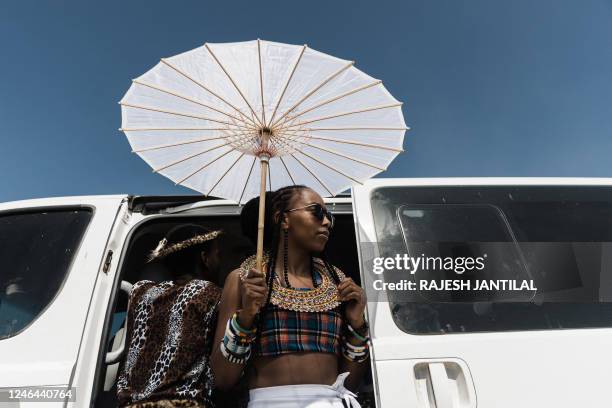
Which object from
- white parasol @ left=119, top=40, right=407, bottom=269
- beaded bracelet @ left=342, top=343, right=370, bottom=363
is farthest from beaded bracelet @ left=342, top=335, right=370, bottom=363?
white parasol @ left=119, top=40, right=407, bottom=269

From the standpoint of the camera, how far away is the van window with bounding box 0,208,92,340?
200 cm

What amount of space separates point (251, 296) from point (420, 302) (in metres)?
0.76

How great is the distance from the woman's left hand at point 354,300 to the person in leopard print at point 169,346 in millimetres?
588

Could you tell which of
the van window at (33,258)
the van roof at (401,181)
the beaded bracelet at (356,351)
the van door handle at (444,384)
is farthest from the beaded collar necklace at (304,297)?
the van window at (33,258)

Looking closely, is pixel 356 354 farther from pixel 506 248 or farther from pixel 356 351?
pixel 506 248

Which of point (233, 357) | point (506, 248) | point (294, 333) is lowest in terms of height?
point (233, 357)

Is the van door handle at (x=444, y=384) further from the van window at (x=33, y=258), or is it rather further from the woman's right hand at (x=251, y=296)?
the van window at (x=33, y=258)

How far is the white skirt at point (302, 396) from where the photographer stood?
170 centimetres

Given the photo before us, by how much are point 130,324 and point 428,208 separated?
4.87 ft

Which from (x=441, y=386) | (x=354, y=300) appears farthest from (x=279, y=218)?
(x=441, y=386)

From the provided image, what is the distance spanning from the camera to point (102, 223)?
7.43 feet

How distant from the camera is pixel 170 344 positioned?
190cm

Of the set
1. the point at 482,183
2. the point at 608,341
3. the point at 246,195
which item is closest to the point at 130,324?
the point at 246,195

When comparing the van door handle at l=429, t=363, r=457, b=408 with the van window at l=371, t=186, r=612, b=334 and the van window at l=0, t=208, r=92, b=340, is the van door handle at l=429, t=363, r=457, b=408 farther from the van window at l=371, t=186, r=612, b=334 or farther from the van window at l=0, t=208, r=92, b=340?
the van window at l=0, t=208, r=92, b=340
